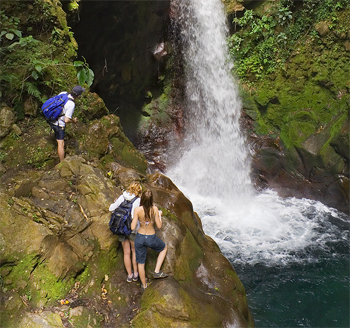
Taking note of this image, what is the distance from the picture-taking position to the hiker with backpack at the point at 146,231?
4.41m

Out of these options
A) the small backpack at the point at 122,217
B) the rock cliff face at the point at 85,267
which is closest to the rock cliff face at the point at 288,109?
the rock cliff face at the point at 85,267

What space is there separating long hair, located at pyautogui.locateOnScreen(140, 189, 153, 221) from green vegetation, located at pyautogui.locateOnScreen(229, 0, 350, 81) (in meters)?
8.38

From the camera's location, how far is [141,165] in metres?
8.26

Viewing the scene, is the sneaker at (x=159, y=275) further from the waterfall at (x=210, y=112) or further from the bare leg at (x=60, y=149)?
the waterfall at (x=210, y=112)

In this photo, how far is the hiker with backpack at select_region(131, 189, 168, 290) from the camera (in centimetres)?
441

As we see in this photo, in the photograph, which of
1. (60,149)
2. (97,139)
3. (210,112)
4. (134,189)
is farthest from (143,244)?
(210,112)

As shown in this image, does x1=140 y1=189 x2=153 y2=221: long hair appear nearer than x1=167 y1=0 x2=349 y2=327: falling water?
Yes

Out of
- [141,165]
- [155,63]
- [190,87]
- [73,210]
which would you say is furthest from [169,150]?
[73,210]

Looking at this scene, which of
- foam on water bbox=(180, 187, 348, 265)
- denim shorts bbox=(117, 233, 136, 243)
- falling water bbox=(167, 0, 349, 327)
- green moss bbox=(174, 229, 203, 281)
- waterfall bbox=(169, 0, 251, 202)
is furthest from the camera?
waterfall bbox=(169, 0, 251, 202)

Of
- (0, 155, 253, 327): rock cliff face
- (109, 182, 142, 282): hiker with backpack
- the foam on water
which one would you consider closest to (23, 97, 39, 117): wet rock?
(0, 155, 253, 327): rock cliff face

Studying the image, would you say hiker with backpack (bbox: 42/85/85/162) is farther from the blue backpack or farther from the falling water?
the falling water

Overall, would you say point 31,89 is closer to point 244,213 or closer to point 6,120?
point 6,120

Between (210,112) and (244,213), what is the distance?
423 cm

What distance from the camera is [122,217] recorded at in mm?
4523
